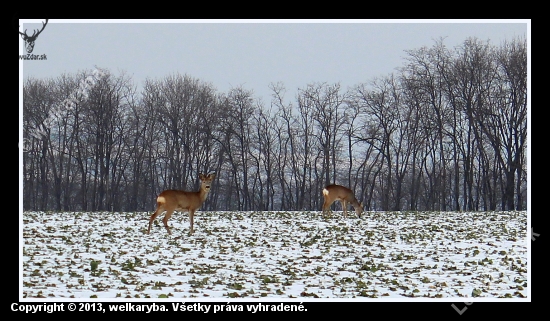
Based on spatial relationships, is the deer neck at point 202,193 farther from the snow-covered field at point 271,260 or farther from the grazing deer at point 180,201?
the snow-covered field at point 271,260

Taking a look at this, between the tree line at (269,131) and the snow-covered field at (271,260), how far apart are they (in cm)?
2614

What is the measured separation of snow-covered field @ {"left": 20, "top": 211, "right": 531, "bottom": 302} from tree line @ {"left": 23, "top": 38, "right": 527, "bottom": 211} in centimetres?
2614

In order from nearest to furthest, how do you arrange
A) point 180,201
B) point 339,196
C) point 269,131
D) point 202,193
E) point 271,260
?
point 271,260 < point 180,201 < point 202,193 < point 339,196 < point 269,131

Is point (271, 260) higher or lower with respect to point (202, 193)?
lower

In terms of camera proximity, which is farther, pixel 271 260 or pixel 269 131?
pixel 269 131

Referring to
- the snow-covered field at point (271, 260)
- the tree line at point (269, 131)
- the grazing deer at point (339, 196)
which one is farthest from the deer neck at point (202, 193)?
the tree line at point (269, 131)

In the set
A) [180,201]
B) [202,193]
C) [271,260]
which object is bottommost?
[271,260]

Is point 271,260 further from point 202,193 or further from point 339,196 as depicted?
point 339,196

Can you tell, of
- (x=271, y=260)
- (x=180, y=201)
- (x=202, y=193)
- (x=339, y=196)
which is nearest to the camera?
(x=271, y=260)

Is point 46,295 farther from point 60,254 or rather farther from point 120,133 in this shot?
point 120,133

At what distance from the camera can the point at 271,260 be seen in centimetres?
1323

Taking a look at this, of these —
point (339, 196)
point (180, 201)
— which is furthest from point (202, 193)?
point (339, 196)

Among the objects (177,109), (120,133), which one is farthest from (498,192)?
(120,133)

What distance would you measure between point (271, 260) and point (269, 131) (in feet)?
143
